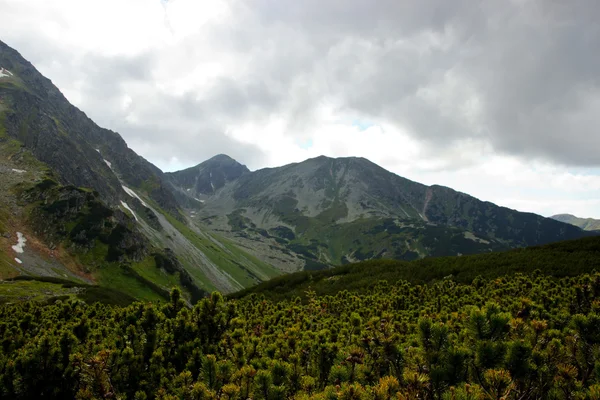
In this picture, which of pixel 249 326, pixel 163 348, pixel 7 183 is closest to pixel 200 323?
pixel 163 348

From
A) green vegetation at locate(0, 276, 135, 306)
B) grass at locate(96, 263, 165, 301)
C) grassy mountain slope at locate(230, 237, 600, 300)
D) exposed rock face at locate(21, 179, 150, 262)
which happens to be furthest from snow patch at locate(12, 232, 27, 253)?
grassy mountain slope at locate(230, 237, 600, 300)

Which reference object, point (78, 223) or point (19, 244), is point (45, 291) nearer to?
point (19, 244)

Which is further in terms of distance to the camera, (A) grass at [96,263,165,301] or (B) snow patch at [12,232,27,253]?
(A) grass at [96,263,165,301]

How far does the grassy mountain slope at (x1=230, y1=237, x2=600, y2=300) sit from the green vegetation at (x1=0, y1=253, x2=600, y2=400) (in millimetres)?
29360

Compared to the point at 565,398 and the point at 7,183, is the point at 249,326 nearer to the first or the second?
the point at 565,398

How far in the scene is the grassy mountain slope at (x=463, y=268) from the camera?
4332cm

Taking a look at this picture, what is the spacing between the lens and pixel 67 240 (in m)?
114

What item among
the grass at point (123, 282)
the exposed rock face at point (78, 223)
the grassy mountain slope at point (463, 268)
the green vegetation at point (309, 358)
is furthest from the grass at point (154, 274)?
the green vegetation at point (309, 358)

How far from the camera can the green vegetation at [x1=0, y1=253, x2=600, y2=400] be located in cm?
560

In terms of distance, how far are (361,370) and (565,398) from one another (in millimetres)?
3581

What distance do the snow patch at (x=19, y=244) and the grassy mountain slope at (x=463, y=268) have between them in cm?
7329

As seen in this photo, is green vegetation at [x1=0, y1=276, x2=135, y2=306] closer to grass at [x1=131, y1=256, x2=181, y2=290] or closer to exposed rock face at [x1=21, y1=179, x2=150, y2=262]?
exposed rock face at [x1=21, y1=179, x2=150, y2=262]

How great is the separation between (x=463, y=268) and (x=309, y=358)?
49.3 meters

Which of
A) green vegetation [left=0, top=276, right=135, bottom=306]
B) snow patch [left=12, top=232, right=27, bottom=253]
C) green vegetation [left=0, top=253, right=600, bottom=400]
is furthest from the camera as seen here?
snow patch [left=12, top=232, right=27, bottom=253]
